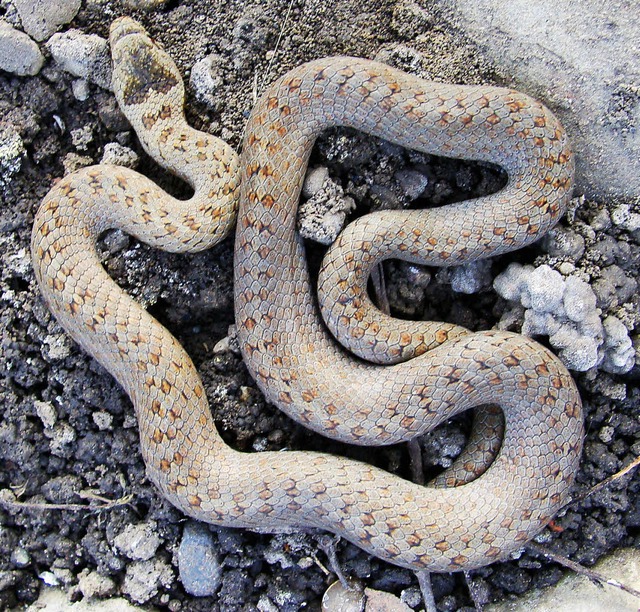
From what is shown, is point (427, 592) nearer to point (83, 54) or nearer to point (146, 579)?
point (146, 579)

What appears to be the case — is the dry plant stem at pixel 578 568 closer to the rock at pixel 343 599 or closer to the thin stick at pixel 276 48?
the rock at pixel 343 599

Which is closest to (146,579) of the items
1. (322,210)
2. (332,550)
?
(332,550)

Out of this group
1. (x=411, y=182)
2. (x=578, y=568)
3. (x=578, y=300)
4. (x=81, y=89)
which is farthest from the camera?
(x=81, y=89)

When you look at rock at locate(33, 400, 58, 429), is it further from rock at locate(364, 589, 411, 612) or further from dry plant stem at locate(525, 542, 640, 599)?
dry plant stem at locate(525, 542, 640, 599)

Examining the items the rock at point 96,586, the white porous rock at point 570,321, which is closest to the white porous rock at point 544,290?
the white porous rock at point 570,321

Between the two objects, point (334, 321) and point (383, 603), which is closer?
point (334, 321)
